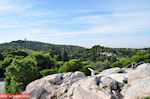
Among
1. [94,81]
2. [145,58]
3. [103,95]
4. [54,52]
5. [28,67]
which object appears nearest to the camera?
[103,95]

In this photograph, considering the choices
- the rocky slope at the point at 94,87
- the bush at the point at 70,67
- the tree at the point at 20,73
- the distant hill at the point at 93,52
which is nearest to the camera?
the rocky slope at the point at 94,87

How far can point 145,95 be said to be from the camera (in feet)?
21.1

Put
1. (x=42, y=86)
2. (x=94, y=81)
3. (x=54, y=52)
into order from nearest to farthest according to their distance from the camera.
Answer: (x=94, y=81), (x=42, y=86), (x=54, y=52)

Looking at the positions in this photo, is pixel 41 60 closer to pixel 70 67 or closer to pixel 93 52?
pixel 70 67

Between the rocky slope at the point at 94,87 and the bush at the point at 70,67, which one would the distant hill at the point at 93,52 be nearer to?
the bush at the point at 70,67

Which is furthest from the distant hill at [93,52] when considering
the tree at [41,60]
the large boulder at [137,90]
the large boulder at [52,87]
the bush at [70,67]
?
the large boulder at [137,90]

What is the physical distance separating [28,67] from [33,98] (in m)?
8.64

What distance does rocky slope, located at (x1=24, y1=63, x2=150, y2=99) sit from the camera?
7056 mm

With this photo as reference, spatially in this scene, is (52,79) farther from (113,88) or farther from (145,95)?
(145,95)

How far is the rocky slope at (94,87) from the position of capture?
7.06 metres

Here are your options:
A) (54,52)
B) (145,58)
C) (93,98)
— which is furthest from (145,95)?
(54,52)

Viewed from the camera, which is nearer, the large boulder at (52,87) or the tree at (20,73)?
the large boulder at (52,87)

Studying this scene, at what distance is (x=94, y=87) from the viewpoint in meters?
7.82

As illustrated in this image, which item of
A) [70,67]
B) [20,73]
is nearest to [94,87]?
[20,73]
